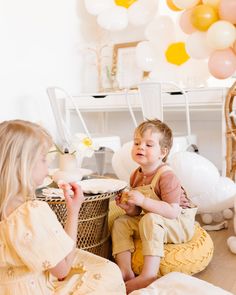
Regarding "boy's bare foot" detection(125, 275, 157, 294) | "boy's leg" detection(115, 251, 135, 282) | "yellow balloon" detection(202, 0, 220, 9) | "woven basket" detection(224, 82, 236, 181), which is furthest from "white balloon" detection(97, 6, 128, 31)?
"boy's bare foot" detection(125, 275, 157, 294)

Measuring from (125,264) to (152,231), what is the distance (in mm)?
186

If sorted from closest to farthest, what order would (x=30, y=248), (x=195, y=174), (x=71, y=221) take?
(x=30, y=248), (x=71, y=221), (x=195, y=174)

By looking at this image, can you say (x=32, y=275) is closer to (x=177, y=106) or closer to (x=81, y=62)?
(x=177, y=106)

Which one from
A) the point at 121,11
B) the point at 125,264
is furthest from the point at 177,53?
the point at 125,264

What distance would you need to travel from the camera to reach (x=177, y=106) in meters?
2.99

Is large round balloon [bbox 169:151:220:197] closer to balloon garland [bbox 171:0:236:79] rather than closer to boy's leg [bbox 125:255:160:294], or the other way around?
boy's leg [bbox 125:255:160:294]

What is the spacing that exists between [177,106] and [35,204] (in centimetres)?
210

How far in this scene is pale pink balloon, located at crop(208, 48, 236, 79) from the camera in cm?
262

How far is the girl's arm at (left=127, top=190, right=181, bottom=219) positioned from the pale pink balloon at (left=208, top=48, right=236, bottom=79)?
1.32 meters

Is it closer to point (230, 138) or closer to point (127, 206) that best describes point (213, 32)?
point (230, 138)

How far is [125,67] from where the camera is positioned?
12.5 ft

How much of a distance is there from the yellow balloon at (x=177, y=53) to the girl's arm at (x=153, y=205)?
5.74ft

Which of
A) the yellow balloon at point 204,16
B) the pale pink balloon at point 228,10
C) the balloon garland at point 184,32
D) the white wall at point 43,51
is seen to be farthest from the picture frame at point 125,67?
the pale pink balloon at point 228,10

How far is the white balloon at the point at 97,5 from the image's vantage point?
11.3 ft
